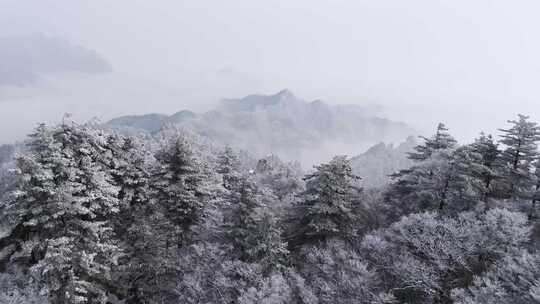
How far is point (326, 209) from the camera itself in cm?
2798

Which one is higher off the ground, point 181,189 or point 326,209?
point 181,189

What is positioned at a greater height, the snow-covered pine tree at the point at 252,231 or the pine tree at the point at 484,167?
the pine tree at the point at 484,167

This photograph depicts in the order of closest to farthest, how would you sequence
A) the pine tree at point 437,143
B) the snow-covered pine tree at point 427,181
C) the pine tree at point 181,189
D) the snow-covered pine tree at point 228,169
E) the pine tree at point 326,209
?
the pine tree at point 326,209
the pine tree at point 181,189
the snow-covered pine tree at point 427,181
the pine tree at point 437,143
the snow-covered pine tree at point 228,169

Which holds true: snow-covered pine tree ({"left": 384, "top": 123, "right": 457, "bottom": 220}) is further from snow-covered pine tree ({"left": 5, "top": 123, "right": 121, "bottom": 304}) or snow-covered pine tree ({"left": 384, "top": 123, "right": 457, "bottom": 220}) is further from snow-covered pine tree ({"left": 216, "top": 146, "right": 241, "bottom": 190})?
snow-covered pine tree ({"left": 5, "top": 123, "right": 121, "bottom": 304})

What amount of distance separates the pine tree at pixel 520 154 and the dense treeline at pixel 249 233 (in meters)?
0.12

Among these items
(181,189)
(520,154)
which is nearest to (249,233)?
(181,189)

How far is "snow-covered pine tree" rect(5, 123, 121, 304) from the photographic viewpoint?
20.4 m

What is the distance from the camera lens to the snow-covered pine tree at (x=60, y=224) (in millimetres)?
20422

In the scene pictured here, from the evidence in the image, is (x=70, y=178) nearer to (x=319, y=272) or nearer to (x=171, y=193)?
(x=171, y=193)

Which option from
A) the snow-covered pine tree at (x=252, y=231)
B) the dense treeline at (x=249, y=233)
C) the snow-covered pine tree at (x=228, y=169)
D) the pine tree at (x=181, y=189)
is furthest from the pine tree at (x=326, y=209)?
the snow-covered pine tree at (x=228, y=169)

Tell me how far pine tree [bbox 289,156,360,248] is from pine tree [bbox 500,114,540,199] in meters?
Result: 14.9

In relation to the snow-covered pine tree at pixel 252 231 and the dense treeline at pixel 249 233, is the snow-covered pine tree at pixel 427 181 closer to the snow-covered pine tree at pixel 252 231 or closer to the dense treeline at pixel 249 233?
the dense treeline at pixel 249 233

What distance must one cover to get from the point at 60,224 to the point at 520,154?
37.3m

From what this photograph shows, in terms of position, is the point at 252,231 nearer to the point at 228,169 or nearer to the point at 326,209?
the point at 326,209
